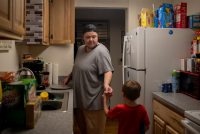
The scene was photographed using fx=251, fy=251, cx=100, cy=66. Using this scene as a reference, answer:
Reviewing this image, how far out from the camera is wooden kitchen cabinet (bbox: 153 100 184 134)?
2.38 metres

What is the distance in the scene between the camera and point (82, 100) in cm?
272

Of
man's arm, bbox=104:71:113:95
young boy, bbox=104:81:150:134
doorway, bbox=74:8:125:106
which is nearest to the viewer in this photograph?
young boy, bbox=104:81:150:134

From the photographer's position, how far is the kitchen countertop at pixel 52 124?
4.55ft

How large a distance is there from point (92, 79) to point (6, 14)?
1.69m

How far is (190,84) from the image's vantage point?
281cm

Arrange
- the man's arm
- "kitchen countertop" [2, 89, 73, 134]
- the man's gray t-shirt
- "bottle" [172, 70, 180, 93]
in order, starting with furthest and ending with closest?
"bottle" [172, 70, 180, 93] < the man's gray t-shirt < the man's arm < "kitchen countertop" [2, 89, 73, 134]

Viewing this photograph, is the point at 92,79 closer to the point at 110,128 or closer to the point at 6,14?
the point at 6,14

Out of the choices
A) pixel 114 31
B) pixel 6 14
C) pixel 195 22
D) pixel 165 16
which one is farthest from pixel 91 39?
pixel 114 31

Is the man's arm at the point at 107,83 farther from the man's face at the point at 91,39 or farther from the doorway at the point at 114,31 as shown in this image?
the doorway at the point at 114,31

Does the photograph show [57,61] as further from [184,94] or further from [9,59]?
[184,94]

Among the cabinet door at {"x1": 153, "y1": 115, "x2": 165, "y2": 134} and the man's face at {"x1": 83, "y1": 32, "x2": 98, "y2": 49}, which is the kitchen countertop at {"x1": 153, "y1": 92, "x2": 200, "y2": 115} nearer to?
the cabinet door at {"x1": 153, "y1": 115, "x2": 165, "y2": 134}

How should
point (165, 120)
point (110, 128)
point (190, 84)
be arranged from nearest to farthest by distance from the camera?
point (165, 120) → point (190, 84) → point (110, 128)

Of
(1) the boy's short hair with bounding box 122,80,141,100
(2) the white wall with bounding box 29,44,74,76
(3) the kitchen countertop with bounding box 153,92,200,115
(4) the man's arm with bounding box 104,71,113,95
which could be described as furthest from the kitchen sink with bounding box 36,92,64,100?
(3) the kitchen countertop with bounding box 153,92,200,115

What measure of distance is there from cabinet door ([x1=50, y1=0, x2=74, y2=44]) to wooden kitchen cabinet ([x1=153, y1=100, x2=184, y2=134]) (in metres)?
1.39
